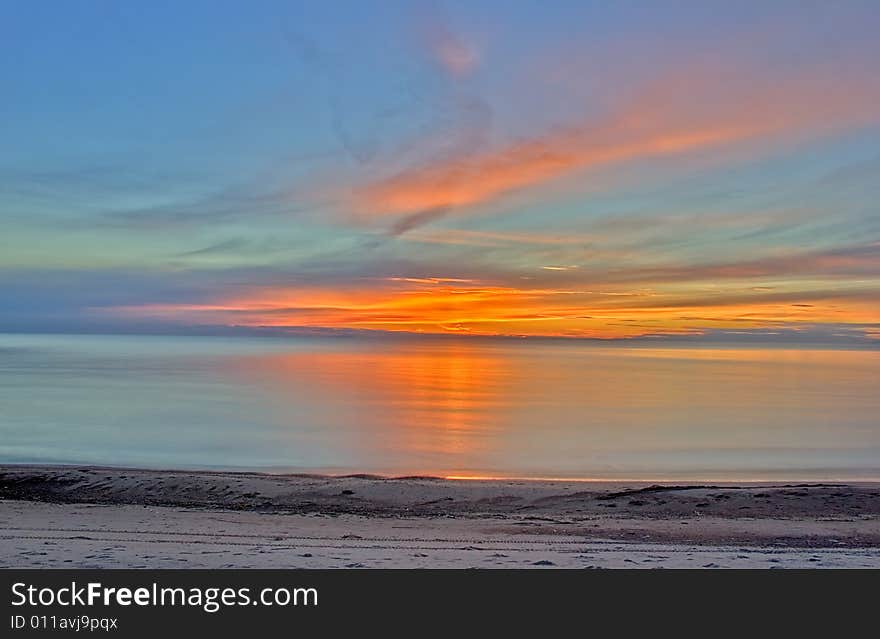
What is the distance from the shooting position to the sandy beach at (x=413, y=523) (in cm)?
834

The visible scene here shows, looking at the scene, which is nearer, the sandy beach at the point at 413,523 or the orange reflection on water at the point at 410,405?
the sandy beach at the point at 413,523

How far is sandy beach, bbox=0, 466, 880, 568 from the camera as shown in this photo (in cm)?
834

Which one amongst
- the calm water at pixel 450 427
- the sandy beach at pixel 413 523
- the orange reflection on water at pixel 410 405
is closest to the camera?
the sandy beach at pixel 413 523

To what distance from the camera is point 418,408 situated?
4725 centimetres

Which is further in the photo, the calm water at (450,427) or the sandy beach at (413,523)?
the calm water at (450,427)

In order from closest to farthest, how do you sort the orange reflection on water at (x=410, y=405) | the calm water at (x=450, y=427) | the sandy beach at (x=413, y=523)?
1. the sandy beach at (x=413, y=523)
2. the calm water at (x=450, y=427)
3. the orange reflection on water at (x=410, y=405)

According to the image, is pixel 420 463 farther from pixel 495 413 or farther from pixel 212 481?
pixel 495 413

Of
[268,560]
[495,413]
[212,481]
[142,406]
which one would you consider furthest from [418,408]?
[268,560]

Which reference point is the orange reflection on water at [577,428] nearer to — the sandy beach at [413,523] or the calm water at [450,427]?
the calm water at [450,427]

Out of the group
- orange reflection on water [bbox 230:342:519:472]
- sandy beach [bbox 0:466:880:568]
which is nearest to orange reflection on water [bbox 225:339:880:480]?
orange reflection on water [bbox 230:342:519:472]

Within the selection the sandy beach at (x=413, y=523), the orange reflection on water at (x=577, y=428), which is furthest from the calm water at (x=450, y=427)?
the sandy beach at (x=413, y=523)

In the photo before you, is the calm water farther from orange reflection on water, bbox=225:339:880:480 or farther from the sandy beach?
the sandy beach

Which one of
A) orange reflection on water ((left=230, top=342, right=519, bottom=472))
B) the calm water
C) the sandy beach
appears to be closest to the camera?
the sandy beach

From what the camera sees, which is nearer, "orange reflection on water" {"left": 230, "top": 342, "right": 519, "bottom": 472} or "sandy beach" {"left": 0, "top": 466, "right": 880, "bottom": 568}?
"sandy beach" {"left": 0, "top": 466, "right": 880, "bottom": 568}
